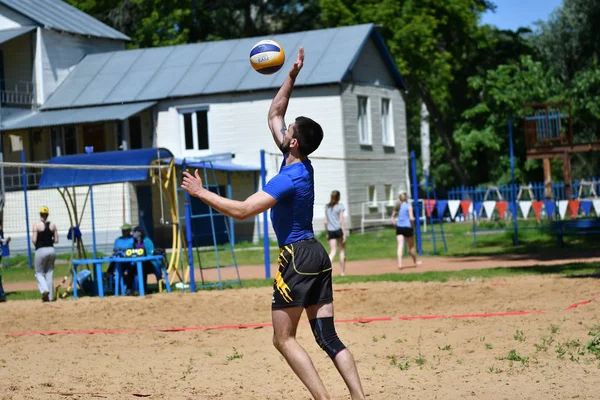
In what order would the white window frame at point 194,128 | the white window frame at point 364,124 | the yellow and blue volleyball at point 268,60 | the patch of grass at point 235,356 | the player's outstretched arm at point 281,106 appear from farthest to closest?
the white window frame at point 364,124, the white window frame at point 194,128, the patch of grass at point 235,356, the yellow and blue volleyball at point 268,60, the player's outstretched arm at point 281,106

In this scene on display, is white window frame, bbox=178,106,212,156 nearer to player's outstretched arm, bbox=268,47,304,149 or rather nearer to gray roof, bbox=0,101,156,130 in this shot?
gray roof, bbox=0,101,156,130

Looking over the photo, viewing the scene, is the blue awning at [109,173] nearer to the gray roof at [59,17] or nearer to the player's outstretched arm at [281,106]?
the player's outstretched arm at [281,106]

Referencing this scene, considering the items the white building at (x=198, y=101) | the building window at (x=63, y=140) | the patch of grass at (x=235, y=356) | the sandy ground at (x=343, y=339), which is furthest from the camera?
the building window at (x=63, y=140)

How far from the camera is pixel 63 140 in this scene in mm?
36156

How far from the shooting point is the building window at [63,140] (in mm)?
35938

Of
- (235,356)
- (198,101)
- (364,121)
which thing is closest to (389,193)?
(364,121)

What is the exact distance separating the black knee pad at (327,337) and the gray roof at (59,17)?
31348mm

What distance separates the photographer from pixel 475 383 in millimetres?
7879

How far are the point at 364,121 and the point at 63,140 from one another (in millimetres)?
11480

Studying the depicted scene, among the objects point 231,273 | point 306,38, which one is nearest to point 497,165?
point 306,38

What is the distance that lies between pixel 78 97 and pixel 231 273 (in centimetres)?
1697

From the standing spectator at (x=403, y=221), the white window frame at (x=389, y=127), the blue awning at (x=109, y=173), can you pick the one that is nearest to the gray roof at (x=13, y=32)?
the white window frame at (x=389, y=127)

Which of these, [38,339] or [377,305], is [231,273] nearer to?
[377,305]

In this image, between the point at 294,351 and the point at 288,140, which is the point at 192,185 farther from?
the point at 294,351
